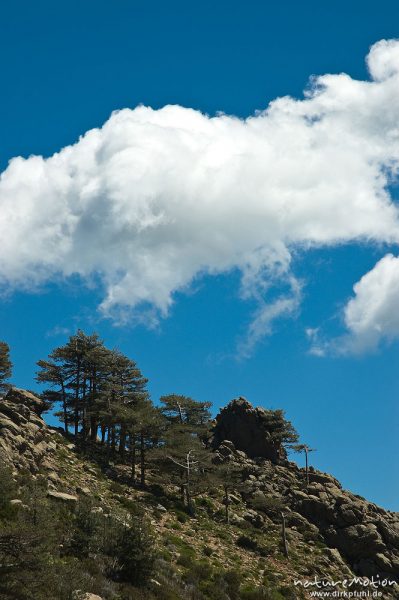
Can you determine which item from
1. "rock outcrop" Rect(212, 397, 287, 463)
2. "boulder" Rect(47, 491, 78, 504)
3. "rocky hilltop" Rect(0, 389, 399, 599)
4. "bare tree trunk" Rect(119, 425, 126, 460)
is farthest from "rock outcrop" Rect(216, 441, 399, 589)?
"boulder" Rect(47, 491, 78, 504)

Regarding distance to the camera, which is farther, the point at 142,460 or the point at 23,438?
the point at 142,460

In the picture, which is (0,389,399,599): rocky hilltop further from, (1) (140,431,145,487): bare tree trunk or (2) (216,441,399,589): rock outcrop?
(1) (140,431,145,487): bare tree trunk

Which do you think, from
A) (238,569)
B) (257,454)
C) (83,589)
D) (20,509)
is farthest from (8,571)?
(257,454)

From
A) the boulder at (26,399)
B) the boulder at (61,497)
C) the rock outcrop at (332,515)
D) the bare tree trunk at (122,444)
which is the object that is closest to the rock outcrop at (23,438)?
the boulder at (26,399)

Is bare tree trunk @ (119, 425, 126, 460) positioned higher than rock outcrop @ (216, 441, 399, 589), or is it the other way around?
bare tree trunk @ (119, 425, 126, 460)

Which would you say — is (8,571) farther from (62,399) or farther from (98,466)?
(62,399)

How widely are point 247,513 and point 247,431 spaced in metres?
23.8

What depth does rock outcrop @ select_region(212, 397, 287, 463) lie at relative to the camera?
76.9m

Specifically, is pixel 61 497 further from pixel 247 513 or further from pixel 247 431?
pixel 247 431

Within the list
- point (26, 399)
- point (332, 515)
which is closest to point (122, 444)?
point (26, 399)

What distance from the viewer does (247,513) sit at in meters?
55.8

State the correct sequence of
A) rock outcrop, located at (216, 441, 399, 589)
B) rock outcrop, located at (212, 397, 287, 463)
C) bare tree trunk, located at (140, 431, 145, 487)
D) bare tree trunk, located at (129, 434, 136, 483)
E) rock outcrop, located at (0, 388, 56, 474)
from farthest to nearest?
rock outcrop, located at (212, 397, 287, 463) < rock outcrop, located at (216, 441, 399, 589) < bare tree trunk, located at (129, 434, 136, 483) < bare tree trunk, located at (140, 431, 145, 487) < rock outcrop, located at (0, 388, 56, 474)

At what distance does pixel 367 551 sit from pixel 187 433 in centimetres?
2322

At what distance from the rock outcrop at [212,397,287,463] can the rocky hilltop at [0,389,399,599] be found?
2.95 metres
